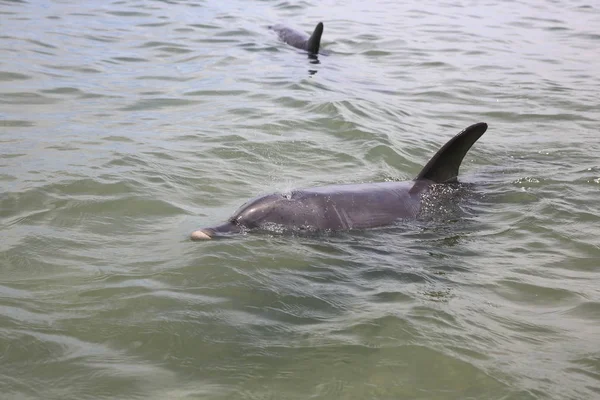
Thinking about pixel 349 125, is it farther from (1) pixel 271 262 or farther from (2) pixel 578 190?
(1) pixel 271 262

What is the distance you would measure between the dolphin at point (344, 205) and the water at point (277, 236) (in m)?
0.15

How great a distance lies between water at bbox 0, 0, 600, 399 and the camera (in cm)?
Result: 407

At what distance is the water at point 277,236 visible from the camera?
4.07 metres

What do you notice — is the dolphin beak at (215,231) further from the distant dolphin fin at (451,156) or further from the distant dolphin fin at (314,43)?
the distant dolphin fin at (314,43)

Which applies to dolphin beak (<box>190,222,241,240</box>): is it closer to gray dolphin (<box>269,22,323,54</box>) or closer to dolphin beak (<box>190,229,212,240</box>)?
dolphin beak (<box>190,229,212,240</box>)

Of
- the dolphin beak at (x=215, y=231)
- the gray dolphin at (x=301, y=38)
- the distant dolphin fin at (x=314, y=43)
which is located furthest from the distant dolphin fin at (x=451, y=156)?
the distant dolphin fin at (x=314, y=43)

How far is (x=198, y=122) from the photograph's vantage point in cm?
942

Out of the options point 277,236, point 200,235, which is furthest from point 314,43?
point 200,235

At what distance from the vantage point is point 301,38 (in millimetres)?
15508

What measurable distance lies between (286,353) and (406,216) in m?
2.52

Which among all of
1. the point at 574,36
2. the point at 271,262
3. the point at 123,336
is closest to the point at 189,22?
the point at 574,36

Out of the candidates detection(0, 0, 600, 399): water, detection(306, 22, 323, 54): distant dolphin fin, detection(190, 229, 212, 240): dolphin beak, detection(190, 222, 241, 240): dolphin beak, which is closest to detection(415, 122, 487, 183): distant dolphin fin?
detection(0, 0, 600, 399): water

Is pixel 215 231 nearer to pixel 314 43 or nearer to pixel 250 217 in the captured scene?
pixel 250 217

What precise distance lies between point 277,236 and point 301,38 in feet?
33.9
